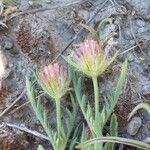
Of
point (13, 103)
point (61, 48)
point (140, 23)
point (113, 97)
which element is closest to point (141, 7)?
point (140, 23)

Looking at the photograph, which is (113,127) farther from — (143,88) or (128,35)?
(128,35)

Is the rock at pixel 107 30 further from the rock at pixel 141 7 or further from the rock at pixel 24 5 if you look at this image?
the rock at pixel 24 5

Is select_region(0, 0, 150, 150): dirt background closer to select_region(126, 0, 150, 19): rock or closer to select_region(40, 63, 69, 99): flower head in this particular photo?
select_region(126, 0, 150, 19): rock

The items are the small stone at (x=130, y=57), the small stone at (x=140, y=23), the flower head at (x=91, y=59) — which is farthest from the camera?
the small stone at (x=140, y=23)

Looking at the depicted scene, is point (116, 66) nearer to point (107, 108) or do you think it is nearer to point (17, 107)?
point (107, 108)

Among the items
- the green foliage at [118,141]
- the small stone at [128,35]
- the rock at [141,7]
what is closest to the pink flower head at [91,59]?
the green foliage at [118,141]

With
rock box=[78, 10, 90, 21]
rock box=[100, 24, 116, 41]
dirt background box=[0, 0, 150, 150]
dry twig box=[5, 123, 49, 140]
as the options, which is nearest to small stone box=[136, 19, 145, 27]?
dirt background box=[0, 0, 150, 150]

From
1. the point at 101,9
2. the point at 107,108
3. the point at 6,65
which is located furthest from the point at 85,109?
the point at 101,9
